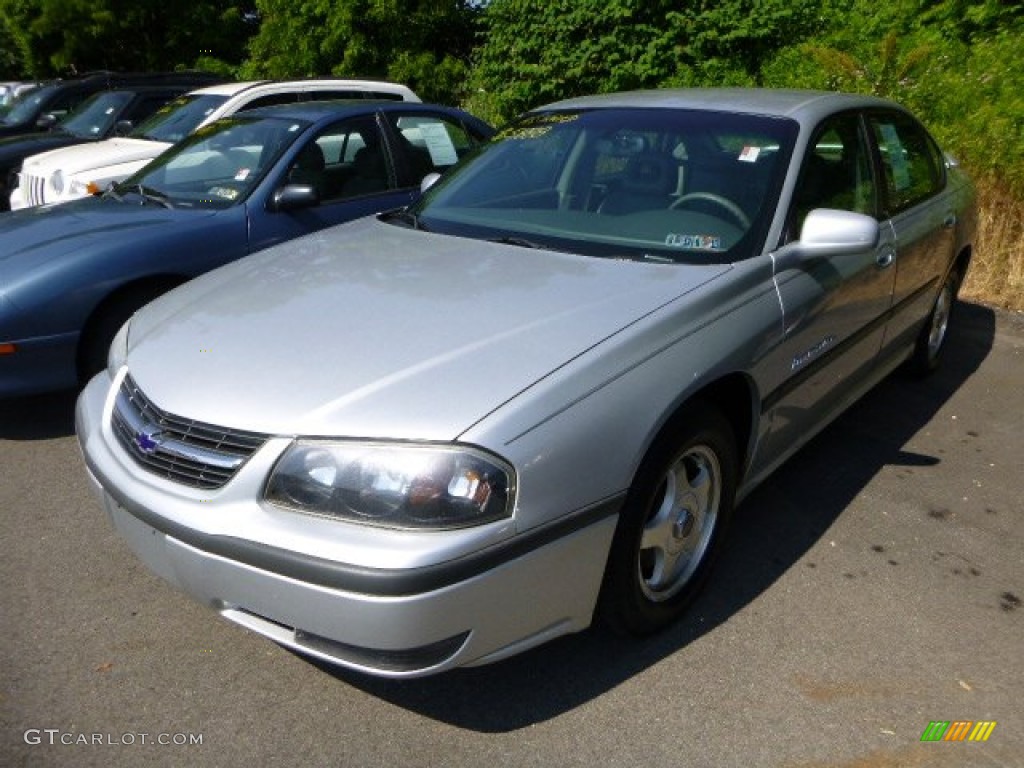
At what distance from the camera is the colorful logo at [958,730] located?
2.47 m

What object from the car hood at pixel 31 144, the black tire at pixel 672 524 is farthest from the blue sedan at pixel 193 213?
the car hood at pixel 31 144

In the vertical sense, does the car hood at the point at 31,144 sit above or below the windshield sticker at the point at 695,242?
below

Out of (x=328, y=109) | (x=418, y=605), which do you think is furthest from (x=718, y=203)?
(x=328, y=109)

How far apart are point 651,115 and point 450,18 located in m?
13.1

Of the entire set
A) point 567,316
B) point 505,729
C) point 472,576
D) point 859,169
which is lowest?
point 505,729

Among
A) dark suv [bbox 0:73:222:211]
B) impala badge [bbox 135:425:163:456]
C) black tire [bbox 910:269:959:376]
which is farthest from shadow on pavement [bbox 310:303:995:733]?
dark suv [bbox 0:73:222:211]

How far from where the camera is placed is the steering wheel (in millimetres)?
3166

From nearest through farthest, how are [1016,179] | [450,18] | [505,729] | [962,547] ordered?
[505,729] → [962,547] → [1016,179] → [450,18]

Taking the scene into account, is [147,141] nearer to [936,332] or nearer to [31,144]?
[31,144]

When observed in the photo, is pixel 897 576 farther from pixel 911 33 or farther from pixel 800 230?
pixel 911 33

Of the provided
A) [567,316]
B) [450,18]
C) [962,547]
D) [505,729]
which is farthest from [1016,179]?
[450,18]

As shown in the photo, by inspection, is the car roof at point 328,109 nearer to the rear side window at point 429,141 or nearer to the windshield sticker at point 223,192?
the rear side window at point 429,141

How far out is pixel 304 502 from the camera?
2186 millimetres

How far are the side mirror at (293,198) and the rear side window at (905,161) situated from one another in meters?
2.83
